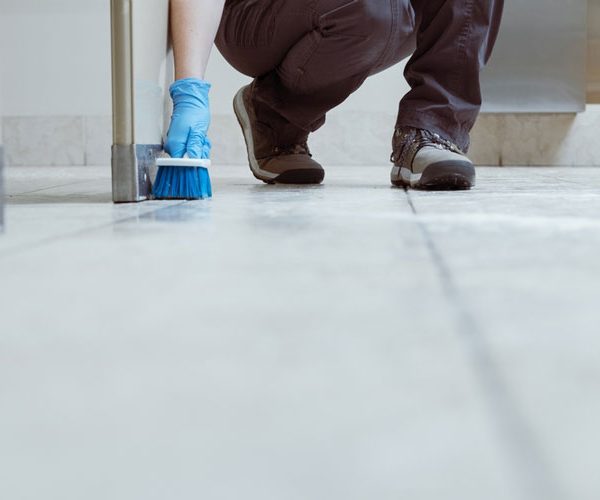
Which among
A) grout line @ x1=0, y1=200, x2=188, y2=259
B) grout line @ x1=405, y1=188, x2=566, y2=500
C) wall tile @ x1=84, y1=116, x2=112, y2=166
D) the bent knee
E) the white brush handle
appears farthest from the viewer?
wall tile @ x1=84, y1=116, x2=112, y2=166

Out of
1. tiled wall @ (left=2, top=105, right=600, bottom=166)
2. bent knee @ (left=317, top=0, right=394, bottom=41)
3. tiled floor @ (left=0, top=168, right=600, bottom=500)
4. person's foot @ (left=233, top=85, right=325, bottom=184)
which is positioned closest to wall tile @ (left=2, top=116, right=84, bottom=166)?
tiled wall @ (left=2, top=105, right=600, bottom=166)

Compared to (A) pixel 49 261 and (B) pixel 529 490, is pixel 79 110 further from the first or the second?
(B) pixel 529 490

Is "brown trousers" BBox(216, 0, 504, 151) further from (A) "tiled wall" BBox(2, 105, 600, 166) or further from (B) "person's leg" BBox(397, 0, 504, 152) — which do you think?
(A) "tiled wall" BBox(2, 105, 600, 166)

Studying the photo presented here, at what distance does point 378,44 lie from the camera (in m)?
1.60

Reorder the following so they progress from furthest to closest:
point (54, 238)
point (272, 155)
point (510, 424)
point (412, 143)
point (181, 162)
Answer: point (272, 155)
point (412, 143)
point (181, 162)
point (54, 238)
point (510, 424)

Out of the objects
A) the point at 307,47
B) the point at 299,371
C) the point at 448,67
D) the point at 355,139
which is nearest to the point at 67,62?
the point at 355,139

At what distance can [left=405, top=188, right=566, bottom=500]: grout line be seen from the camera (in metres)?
0.23

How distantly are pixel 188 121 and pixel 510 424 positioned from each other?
3.21 feet

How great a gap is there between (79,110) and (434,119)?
7.55ft

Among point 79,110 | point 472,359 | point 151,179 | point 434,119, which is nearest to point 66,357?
point 472,359

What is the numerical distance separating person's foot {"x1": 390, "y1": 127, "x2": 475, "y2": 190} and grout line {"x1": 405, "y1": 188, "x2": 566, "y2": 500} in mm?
999

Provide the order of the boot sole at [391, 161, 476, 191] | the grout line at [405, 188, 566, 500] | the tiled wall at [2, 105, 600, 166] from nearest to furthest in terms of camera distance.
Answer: the grout line at [405, 188, 566, 500]
the boot sole at [391, 161, 476, 191]
the tiled wall at [2, 105, 600, 166]

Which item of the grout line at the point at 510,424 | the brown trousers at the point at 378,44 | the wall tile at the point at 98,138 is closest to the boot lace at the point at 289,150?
the brown trousers at the point at 378,44

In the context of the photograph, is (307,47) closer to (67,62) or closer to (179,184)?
(179,184)
